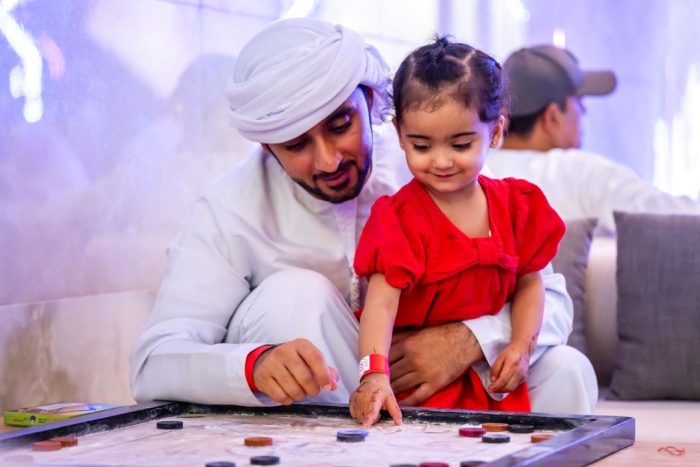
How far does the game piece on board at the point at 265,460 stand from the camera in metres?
1.71

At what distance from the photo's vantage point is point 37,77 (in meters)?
2.89

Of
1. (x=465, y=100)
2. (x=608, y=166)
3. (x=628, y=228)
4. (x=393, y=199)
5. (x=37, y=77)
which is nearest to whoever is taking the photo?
(x=465, y=100)

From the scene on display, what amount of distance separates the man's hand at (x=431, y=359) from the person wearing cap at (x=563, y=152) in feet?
6.58

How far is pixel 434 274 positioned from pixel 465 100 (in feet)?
1.17

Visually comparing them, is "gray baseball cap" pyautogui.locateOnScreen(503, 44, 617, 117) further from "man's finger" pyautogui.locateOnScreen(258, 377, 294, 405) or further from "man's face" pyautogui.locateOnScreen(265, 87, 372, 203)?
"man's finger" pyautogui.locateOnScreen(258, 377, 294, 405)

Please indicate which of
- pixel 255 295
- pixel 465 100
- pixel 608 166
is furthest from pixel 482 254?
pixel 608 166

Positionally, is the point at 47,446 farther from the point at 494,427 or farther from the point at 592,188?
the point at 592,188

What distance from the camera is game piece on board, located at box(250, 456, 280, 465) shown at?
171cm

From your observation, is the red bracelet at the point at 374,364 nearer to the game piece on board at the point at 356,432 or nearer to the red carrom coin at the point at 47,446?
the game piece on board at the point at 356,432

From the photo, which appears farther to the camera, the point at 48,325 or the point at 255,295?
the point at 48,325

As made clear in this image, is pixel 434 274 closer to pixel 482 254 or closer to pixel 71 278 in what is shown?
pixel 482 254

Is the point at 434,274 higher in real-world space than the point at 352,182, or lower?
lower

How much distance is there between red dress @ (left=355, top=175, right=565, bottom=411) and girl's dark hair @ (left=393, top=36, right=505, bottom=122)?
206 mm

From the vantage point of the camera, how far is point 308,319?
2.46m
